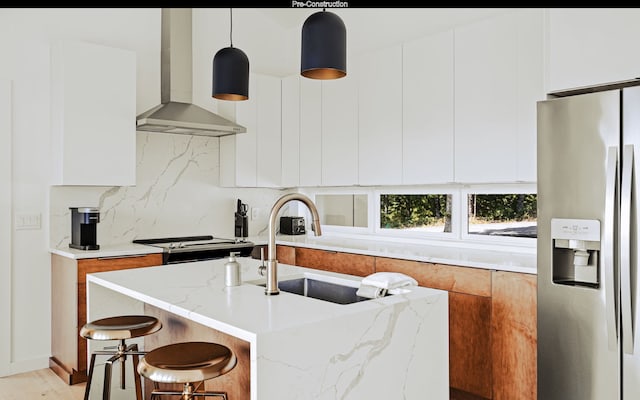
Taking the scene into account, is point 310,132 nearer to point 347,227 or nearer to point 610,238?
point 347,227

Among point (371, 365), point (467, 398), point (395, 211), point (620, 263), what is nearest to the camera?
point (371, 365)

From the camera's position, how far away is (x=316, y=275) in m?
2.54

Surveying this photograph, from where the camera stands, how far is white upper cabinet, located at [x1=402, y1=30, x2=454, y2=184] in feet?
11.8

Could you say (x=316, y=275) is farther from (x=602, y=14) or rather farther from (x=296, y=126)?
(x=296, y=126)

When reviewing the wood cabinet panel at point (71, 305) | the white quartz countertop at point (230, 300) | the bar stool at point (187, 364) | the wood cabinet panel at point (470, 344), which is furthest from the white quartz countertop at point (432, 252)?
the bar stool at point (187, 364)

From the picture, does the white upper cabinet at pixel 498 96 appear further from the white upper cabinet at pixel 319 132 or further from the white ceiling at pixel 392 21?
the white upper cabinet at pixel 319 132

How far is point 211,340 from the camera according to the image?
2.36 metres

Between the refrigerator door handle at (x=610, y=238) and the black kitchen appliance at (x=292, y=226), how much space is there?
3.12 m

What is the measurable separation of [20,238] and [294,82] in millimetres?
2548

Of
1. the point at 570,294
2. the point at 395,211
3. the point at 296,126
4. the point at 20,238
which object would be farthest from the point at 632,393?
the point at 20,238

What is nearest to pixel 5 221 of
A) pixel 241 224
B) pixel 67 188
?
pixel 67 188

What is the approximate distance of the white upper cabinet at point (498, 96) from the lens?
316cm

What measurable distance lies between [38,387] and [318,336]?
2788 millimetres

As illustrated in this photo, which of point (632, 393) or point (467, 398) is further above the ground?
point (632, 393)
